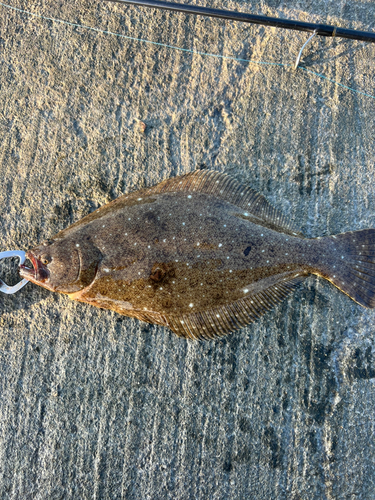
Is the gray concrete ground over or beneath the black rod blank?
beneath

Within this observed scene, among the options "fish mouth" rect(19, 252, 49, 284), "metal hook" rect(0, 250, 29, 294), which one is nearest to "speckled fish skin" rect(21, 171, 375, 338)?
"fish mouth" rect(19, 252, 49, 284)

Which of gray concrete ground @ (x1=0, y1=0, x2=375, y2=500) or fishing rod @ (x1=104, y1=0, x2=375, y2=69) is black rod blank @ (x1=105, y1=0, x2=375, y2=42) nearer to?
fishing rod @ (x1=104, y1=0, x2=375, y2=69)

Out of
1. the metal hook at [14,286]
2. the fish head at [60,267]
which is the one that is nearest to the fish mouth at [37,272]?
the fish head at [60,267]

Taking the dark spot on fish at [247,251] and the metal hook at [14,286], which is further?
the metal hook at [14,286]

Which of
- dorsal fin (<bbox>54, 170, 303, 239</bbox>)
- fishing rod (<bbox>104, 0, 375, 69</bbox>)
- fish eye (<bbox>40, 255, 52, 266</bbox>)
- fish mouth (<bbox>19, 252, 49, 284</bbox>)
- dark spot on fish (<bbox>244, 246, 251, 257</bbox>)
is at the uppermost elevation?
fishing rod (<bbox>104, 0, 375, 69</bbox>)

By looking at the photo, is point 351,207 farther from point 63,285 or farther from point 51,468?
point 51,468

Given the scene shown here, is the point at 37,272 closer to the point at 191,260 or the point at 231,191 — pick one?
the point at 191,260

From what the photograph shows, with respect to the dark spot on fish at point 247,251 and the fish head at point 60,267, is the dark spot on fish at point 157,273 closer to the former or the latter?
the fish head at point 60,267

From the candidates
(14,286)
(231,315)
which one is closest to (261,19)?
(231,315)
